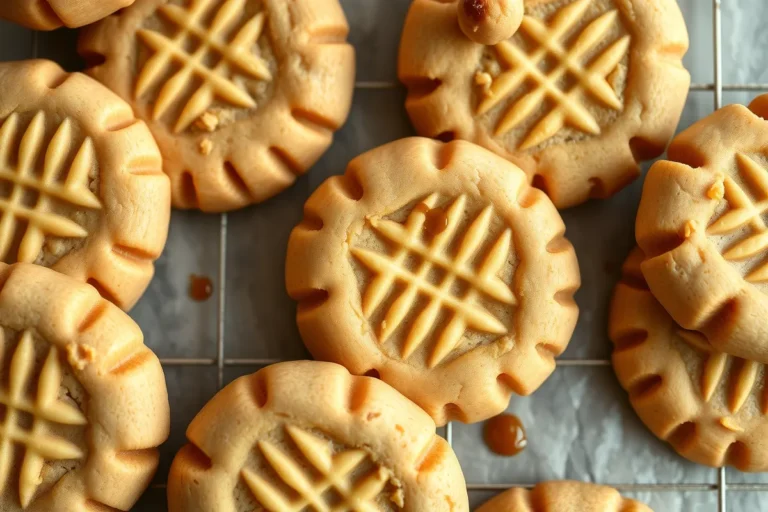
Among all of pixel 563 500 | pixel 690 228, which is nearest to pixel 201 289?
pixel 563 500

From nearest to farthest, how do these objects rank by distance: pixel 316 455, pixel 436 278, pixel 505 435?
pixel 316 455
pixel 436 278
pixel 505 435

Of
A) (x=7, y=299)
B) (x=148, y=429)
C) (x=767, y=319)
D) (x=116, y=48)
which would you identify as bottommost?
(x=148, y=429)

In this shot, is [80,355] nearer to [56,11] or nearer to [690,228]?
[56,11]

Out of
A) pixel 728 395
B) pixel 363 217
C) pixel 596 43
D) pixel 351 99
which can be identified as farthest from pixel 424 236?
pixel 728 395

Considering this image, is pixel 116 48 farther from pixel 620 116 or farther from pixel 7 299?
pixel 620 116

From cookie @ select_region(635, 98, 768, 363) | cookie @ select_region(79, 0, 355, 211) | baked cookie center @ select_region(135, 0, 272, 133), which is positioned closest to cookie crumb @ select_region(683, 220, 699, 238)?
cookie @ select_region(635, 98, 768, 363)
